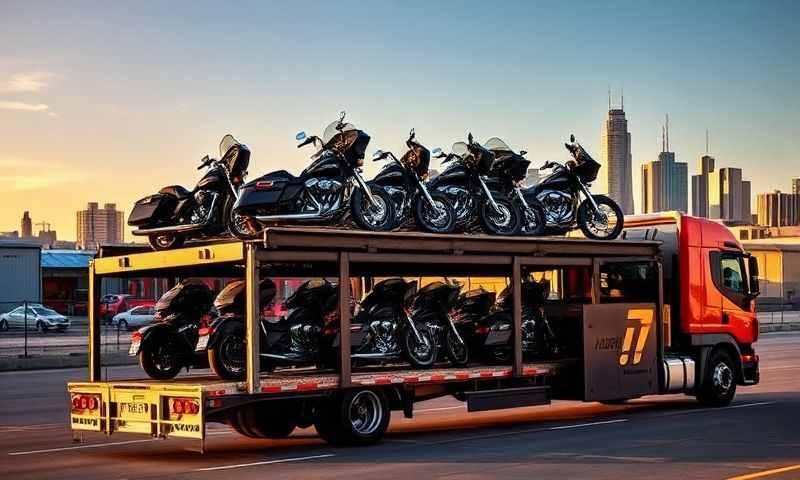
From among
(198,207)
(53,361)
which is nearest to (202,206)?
(198,207)

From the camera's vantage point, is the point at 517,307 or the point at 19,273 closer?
the point at 517,307

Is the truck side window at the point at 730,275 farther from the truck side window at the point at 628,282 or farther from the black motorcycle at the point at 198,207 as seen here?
the black motorcycle at the point at 198,207

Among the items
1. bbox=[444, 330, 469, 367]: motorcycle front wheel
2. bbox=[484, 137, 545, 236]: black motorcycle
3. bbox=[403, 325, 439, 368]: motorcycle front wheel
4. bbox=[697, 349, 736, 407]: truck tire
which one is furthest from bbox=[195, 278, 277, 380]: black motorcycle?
bbox=[697, 349, 736, 407]: truck tire

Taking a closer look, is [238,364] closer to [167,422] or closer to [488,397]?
[167,422]

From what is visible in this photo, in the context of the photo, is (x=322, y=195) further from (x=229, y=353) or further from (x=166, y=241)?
(x=229, y=353)

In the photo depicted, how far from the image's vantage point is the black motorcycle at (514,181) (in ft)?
58.9

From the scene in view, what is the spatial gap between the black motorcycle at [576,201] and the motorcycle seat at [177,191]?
5403 mm

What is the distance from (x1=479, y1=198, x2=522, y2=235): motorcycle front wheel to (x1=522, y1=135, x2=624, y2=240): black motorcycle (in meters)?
0.63

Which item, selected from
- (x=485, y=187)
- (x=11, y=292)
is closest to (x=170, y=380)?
(x=485, y=187)

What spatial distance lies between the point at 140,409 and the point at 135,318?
37.5 m

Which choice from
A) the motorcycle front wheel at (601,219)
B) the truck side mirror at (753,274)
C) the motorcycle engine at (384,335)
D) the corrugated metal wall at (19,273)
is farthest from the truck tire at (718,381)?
the corrugated metal wall at (19,273)

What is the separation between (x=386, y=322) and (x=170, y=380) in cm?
284

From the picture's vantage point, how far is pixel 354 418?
14234 mm

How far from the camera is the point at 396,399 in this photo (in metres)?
14.8
